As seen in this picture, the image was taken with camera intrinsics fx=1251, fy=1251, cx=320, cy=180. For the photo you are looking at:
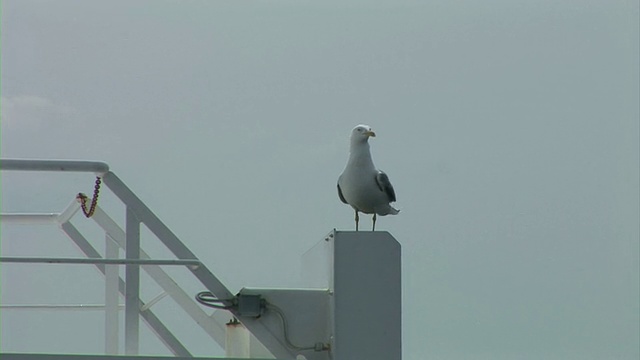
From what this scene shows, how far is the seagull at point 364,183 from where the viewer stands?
8859 millimetres

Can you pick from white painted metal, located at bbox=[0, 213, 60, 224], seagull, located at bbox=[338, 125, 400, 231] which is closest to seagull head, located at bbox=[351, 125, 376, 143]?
seagull, located at bbox=[338, 125, 400, 231]

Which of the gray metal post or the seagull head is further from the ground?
the seagull head

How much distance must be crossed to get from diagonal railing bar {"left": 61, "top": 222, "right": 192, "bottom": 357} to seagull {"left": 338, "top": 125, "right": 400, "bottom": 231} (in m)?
1.61

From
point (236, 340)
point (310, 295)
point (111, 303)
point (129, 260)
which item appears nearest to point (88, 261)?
point (129, 260)

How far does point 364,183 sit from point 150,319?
1.89 metres

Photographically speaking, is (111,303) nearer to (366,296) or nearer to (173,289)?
(173,289)

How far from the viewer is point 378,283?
26.0ft

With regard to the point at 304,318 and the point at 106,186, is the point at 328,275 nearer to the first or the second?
the point at 304,318

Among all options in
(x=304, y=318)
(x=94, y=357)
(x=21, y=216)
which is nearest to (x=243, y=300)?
(x=304, y=318)

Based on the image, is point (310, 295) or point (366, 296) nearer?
point (366, 296)

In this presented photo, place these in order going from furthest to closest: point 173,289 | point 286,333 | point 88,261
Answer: point 173,289
point 286,333
point 88,261

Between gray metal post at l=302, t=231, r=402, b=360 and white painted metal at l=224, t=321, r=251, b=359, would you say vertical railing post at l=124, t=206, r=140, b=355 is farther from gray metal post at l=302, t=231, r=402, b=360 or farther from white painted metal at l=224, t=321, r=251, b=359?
gray metal post at l=302, t=231, r=402, b=360

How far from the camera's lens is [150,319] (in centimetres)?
921

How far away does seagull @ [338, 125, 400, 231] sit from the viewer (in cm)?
886
